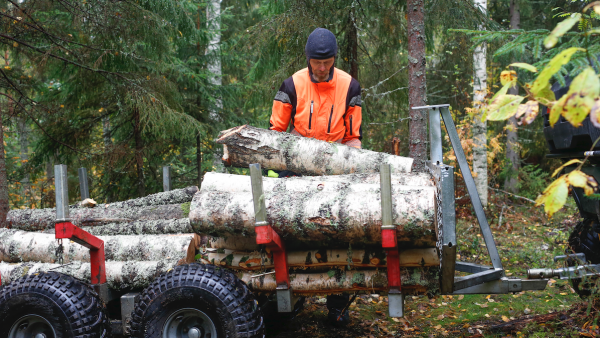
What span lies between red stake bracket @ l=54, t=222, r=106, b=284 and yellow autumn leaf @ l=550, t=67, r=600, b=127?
11.0 feet

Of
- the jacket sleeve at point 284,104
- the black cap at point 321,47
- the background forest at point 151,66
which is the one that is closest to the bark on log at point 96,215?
the jacket sleeve at point 284,104

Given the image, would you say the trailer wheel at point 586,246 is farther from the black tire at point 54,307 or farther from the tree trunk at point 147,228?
the black tire at point 54,307

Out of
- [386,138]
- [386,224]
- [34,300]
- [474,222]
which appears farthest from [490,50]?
[34,300]

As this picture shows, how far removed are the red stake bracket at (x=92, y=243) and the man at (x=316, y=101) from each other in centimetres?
211

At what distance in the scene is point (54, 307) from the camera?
350cm

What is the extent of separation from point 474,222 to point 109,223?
714cm

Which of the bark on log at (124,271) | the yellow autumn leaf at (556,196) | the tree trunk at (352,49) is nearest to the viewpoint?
the yellow autumn leaf at (556,196)

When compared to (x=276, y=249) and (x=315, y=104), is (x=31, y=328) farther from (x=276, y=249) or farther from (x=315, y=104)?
(x=315, y=104)

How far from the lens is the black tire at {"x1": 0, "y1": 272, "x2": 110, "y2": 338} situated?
3486 millimetres

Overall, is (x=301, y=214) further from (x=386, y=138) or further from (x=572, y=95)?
(x=386, y=138)

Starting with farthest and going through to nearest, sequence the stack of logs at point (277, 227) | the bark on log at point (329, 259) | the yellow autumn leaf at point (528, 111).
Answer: the bark on log at point (329, 259), the stack of logs at point (277, 227), the yellow autumn leaf at point (528, 111)

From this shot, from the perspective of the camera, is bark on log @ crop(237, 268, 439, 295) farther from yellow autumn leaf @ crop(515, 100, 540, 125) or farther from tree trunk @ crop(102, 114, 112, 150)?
tree trunk @ crop(102, 114, 112, 150)

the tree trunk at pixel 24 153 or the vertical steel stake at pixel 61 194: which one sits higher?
the tree trunk at pixel 24 153

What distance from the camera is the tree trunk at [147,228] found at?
14.4ft
